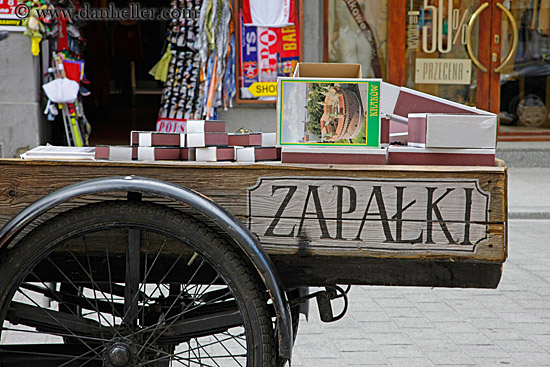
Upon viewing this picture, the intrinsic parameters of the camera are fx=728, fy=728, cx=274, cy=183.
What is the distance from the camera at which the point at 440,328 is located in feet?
14.8

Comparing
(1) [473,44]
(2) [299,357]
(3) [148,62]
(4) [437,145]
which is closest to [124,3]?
(3) [148,62]

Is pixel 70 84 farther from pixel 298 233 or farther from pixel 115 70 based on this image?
pixel 115 70

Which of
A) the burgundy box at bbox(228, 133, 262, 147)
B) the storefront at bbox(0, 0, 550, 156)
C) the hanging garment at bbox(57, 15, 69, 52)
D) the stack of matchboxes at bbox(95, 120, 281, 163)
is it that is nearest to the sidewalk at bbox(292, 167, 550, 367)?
the burgundy box at bbox(228, 133, 262, 147)

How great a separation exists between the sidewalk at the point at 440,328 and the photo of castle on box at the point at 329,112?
176cm

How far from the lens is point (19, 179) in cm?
240

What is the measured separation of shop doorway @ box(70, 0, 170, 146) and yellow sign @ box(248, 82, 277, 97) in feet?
8.58

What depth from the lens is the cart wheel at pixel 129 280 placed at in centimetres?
222

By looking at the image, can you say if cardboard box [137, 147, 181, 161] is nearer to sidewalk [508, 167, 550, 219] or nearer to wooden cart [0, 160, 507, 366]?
wooden cart [0, 160, 507, 366]

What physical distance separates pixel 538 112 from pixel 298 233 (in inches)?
381

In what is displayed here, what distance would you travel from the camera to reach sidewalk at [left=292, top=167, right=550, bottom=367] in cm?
401

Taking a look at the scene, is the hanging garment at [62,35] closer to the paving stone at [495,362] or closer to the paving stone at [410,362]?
the paving stone at [410,362]

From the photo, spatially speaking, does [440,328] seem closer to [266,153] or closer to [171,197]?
[266,153]

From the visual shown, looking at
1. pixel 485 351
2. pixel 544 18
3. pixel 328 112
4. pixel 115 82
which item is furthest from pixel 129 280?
pixel 115 82

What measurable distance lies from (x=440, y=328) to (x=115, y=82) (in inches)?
603
